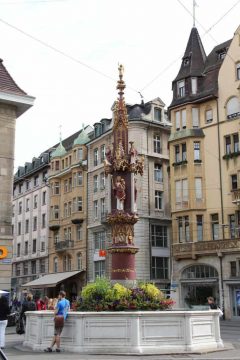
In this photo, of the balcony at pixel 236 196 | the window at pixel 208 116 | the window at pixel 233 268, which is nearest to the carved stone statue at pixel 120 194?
the balcony at pixel 236 196

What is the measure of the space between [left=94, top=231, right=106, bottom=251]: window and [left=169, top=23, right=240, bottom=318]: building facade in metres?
9.76

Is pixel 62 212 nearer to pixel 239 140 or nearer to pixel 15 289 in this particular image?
pixel 15 289

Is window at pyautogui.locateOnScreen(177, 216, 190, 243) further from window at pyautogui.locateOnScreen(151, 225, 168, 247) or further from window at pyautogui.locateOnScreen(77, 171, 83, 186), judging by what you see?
window at pyautogui.locateOnScreen(77, 171, 83, 186)

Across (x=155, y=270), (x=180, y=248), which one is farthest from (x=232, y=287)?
(x=155, y=270)

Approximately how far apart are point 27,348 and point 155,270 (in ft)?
108

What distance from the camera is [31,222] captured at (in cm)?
6738

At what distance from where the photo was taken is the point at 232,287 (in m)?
39.8

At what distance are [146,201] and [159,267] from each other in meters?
6.09

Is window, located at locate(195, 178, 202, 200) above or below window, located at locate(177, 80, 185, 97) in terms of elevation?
below

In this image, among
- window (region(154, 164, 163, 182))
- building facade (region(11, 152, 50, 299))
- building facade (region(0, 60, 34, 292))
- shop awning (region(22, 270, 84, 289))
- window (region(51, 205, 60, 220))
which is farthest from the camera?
building facade (region(11, 152, 50, 299))

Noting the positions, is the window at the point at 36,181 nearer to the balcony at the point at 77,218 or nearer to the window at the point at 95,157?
the balcony at the point at 77,218

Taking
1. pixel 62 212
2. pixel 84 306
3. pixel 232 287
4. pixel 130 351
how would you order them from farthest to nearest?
pixel 62 212, pixel 232 287, pixel 84 306, pixel 130 351

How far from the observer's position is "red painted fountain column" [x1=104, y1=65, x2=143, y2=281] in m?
17.5

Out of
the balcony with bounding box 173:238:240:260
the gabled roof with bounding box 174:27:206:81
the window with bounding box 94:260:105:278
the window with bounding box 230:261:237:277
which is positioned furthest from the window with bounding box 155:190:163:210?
the window with bounding box 230:261:237:277
